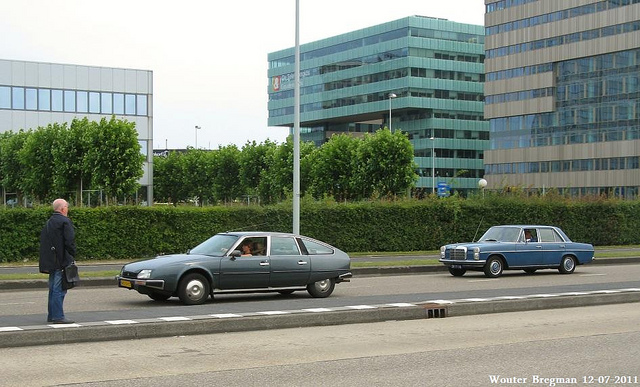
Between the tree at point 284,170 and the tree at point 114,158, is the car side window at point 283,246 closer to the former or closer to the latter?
the tree at point 114,158

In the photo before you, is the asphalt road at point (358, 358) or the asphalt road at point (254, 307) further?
the asphalt road at point (254, 307)

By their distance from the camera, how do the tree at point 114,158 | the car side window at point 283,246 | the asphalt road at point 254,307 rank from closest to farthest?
1. the asphalt road at point 254,307
2. the car side window at point 283,246
3. the tree at point 114,158

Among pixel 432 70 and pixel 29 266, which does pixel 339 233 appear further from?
pixel 432 70

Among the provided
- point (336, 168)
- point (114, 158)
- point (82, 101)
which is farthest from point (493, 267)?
point (82, 101)

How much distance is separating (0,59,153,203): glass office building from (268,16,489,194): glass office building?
41.0 meters

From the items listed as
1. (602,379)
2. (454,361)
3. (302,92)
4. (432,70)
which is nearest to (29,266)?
(454,361)

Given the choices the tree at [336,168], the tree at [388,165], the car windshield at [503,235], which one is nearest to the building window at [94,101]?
the tree at [336,168]

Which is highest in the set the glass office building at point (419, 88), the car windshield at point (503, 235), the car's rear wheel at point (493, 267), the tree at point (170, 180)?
the glass office building at point (419, 88)

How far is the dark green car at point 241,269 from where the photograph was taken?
50.3ft

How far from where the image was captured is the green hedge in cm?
3130

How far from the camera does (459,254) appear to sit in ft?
78.6

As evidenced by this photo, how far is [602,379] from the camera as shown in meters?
8.70

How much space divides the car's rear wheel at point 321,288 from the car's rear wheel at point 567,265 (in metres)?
10.7

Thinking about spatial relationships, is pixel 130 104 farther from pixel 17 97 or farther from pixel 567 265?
pixel 567 265
